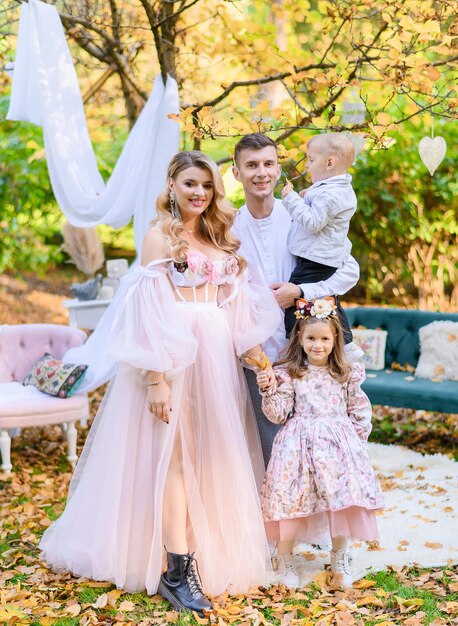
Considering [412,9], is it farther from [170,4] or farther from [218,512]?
[218,512]

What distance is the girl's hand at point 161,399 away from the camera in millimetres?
3066

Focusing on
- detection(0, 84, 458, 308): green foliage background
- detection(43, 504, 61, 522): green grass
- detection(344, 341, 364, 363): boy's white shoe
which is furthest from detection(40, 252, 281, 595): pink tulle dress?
detection(0, 84, 458, 308): green foliage background

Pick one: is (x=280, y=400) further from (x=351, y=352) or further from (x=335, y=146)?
(x=335, y=146)

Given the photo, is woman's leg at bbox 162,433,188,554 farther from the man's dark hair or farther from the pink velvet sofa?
the pink velvet sofa

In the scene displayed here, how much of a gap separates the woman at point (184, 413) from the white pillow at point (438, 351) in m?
2.53

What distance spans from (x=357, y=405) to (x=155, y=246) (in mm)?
1058

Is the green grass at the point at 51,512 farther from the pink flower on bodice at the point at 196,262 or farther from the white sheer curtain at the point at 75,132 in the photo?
the pink flower on bodice at the point at 196,262

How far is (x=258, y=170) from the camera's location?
3.21m

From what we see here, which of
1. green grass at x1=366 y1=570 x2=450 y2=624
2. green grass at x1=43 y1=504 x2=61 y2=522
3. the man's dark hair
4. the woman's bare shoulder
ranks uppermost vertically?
the man's dark hair

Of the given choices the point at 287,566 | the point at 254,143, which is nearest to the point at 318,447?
the point at 287,566

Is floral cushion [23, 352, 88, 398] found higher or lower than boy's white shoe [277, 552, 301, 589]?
higher

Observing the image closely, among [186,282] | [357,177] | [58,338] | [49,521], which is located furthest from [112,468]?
[357,177]

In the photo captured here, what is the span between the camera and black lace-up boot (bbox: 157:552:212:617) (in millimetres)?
3094

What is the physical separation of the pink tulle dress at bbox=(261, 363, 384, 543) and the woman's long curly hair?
0.58 m
